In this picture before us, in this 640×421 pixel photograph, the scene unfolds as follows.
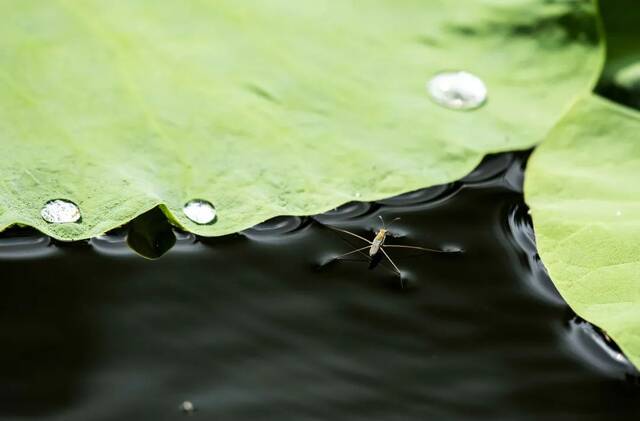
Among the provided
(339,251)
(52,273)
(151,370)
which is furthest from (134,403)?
(339,251)

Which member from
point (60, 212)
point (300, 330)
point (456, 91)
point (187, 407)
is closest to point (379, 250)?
point (300, 330)

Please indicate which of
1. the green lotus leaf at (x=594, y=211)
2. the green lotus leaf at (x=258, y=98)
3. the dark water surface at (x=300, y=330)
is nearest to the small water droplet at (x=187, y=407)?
the dark water surface at (x=300, y=330)

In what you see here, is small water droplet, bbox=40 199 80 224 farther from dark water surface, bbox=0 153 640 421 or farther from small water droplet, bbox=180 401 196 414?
small water droplet, bbox=180 401 196 414

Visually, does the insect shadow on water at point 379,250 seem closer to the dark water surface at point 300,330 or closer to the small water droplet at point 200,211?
the dark water surface at point 300,330

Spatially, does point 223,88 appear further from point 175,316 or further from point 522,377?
point 522,377

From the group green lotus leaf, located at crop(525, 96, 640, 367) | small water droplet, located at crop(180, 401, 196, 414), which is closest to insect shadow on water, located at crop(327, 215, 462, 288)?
green lotus leaf, located at crop(525, 96, 640, 367)

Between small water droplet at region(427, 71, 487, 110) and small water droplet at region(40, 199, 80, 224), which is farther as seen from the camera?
small water droplet at region(427, 71, 487, 110)
